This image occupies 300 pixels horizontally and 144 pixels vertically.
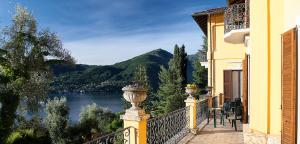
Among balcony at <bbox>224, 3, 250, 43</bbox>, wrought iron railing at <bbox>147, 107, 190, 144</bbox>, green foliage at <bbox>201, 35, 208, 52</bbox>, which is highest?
green foliage at <bbox>201, 35, 208, 52</bbox>

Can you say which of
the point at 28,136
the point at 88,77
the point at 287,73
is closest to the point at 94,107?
the point at 28,136

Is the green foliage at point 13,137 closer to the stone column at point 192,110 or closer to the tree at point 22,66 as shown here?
the tree at point 22,66

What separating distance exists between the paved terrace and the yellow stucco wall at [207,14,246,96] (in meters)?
7.38

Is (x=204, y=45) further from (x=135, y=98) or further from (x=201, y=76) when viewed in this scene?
(x=135, y=98)

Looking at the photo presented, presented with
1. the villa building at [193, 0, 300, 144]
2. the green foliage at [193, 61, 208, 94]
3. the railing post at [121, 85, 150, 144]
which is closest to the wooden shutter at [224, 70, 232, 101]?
the villa building at [193, 0, 300, 144]

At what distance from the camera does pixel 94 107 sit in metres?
32.0

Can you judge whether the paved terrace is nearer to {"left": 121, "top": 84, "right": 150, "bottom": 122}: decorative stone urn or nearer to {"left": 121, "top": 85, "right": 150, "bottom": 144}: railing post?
{"left": 121, "top": 85, "right": 150, "bottom": 144}: railing post

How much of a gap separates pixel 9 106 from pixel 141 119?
17.0 m

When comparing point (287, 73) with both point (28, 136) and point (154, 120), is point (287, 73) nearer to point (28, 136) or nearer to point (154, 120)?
point (154, 120)

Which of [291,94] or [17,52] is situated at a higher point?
[17,52]

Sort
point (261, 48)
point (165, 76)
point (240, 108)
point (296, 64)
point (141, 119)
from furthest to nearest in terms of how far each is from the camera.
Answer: point (165, 76)
point (240, 108)
point (261, 48)
point (141, 119)
point (296, 64)

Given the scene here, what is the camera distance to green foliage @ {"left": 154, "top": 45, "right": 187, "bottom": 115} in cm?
3225

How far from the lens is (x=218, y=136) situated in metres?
8.76

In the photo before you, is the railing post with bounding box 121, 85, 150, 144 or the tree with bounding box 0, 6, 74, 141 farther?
the tree with bounding box 0, 6, 74, 141
